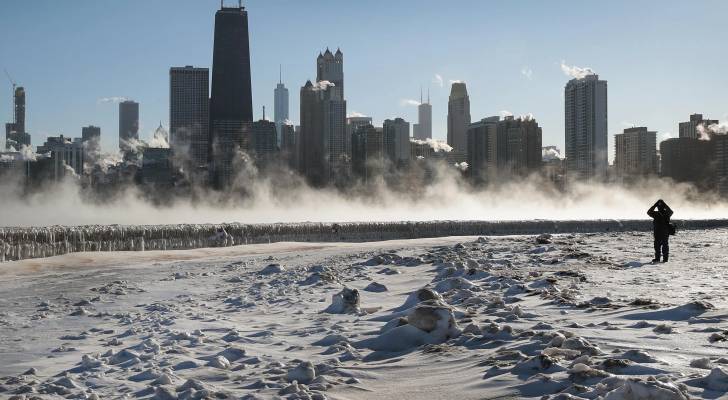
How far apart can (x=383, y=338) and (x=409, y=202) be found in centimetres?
8859

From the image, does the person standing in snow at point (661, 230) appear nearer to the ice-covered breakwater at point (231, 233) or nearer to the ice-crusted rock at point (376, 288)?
the ice-crusted rock at point (376, 288)

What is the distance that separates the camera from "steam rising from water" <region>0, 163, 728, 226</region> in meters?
78.9

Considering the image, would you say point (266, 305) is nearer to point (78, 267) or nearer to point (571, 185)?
point (78, 267)

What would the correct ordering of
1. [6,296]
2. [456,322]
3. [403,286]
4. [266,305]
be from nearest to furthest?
[456,322], [266,305], [403,286], [6,296]

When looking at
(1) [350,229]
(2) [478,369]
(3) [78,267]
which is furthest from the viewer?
(1) [350,229]

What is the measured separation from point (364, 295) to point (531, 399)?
671cm

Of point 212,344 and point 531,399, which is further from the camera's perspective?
point 212,344

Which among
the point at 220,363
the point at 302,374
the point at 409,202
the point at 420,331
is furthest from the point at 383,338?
the point at 409,202

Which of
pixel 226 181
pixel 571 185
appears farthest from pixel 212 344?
pixel 571 185

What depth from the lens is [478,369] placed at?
6.41 meters

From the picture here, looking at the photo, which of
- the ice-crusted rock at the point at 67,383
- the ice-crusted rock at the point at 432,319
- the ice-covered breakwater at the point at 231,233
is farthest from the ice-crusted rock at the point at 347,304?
the ice-covered breakwater at the point at 231,233

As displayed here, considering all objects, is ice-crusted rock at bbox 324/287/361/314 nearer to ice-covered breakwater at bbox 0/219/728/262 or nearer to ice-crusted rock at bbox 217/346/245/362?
ice-crusted rock at bbox 217/346/245/362

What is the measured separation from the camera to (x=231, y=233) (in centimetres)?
3288

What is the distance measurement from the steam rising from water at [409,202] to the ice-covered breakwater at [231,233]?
2739 centimetres
